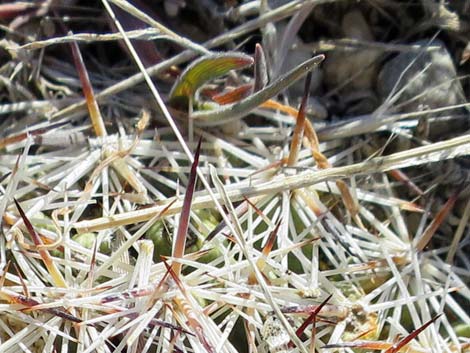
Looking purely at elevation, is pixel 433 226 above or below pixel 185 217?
below

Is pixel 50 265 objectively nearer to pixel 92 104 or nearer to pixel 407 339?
pixel 92 104

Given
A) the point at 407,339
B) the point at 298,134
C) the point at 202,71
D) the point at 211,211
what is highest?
the point at 202,71

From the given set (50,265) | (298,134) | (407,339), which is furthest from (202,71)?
(407,339)

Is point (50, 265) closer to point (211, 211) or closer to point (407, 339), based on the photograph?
point (211, 211)

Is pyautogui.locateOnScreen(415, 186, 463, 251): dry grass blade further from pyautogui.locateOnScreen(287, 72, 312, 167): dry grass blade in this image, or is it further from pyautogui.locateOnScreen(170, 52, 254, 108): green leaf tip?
pyautogui.locateOnScreen(170, 52, 254, 108): green leaf tip

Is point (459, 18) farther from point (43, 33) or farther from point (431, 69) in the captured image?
point (43, 33)

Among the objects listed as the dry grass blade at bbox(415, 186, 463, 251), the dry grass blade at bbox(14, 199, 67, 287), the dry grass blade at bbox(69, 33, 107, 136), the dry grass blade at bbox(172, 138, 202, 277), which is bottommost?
the dry grass blade at bbox(415, 186, 463, 251)

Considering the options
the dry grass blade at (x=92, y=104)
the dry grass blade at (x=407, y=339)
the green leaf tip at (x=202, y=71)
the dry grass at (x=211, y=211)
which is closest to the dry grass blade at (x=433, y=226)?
the dry grass at (x=211, y=211)

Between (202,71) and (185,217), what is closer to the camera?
(185,217)

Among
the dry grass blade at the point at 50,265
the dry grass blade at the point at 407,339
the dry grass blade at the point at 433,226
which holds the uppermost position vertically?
the dry grass blade at the point at 50,265

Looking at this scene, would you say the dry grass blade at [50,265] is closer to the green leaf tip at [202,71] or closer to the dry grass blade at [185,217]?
the dry grass blade at [185,217]

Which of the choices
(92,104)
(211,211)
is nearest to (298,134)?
(211,211)

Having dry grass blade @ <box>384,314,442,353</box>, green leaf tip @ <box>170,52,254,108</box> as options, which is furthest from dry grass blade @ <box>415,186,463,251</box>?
green leaf tip @ <box>170,52,254,108</box>
